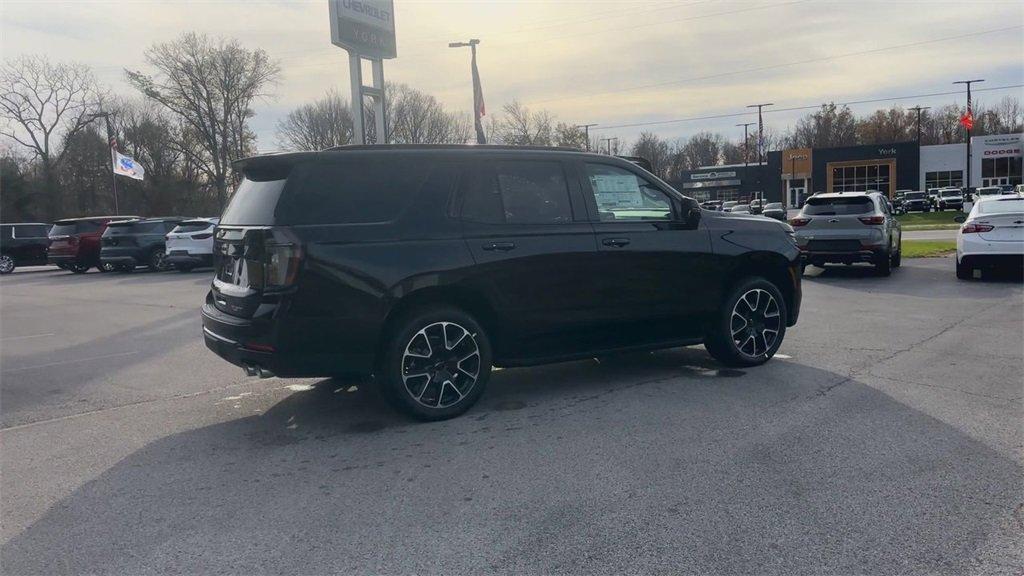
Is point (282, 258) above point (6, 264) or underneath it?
above

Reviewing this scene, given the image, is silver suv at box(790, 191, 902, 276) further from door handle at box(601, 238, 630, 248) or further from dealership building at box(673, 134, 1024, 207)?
dealership building at box(673, 134, 1024, 207)

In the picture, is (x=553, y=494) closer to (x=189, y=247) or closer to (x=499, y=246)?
(x=499, y=246)

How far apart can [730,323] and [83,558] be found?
17.1ft

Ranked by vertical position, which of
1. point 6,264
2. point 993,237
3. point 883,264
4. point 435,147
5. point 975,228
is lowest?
point 883,264

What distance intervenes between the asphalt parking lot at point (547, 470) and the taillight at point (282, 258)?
1098 millimetres

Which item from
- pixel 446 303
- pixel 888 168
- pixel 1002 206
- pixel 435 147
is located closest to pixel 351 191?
pixel 435 147

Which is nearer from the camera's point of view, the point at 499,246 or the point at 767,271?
the point at 499,246

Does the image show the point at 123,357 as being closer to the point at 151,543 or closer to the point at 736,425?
the point at 151,543

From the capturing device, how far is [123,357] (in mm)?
8336

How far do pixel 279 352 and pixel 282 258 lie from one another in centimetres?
61

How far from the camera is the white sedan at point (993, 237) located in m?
12.7

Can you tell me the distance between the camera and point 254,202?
5219 millimetres

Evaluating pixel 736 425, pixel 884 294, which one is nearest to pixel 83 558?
pixel 736 425

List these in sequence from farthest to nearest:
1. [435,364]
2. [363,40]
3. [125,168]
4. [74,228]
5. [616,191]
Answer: [125,168], [74,228], [363,40], [616,191], [435,364]
